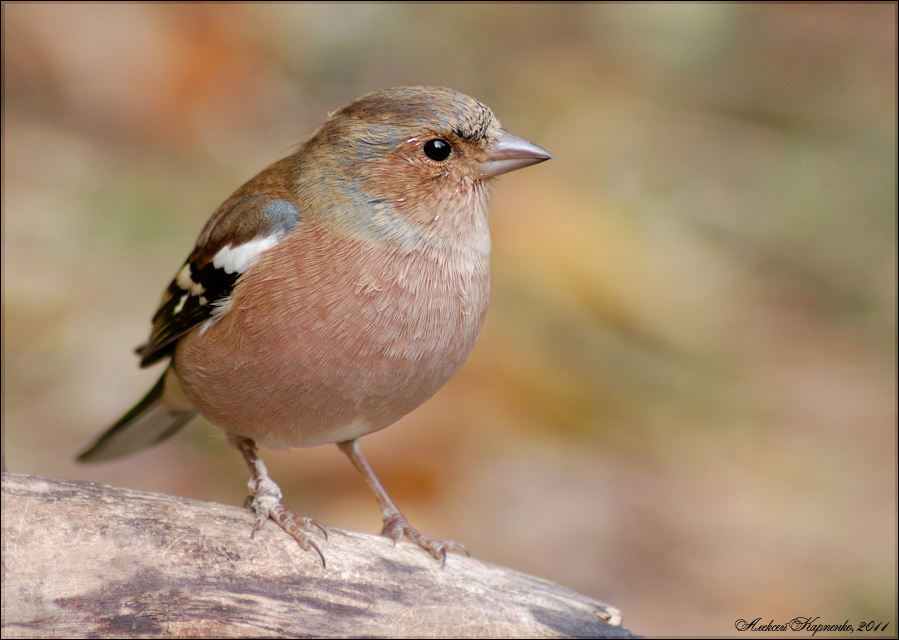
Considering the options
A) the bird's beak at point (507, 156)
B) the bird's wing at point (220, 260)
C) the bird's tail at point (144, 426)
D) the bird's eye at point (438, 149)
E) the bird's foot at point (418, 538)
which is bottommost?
the bird's foot at point (418, 538)

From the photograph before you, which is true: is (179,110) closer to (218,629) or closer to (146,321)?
(146,321)

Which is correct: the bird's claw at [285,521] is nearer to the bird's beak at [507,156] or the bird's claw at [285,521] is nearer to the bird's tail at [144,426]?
the bird's tail at [144,426]

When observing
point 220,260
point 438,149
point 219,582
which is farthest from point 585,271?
point 219,582

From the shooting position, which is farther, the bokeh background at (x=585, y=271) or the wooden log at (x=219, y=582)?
the bokeh background at (x=585, y=271)

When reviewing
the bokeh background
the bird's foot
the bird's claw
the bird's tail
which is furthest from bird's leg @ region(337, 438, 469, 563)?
the bokeh background

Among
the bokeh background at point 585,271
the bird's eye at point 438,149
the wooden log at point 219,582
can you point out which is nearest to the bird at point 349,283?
the bird's eye at point 438,149
